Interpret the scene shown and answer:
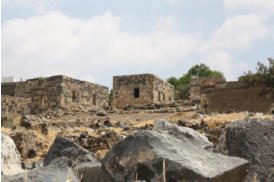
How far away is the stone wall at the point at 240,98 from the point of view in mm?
11273

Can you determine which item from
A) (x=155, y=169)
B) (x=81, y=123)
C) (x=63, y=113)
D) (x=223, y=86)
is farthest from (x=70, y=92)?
(x=155, y=169)

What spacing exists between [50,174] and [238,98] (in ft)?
33.7

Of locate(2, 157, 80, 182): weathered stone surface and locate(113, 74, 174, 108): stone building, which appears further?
locate(113, 74, 174, 108): stone building

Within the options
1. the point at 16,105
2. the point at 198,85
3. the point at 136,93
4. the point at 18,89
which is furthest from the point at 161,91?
the point at 18,89

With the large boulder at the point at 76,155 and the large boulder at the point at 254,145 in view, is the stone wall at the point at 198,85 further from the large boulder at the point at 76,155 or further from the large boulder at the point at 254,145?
the large boulder at the point at 254,145

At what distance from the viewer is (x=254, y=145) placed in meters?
3.19

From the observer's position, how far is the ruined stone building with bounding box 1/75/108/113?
2158 centimetres

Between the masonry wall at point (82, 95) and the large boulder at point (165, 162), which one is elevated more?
the masonry wall at point (82, 95)

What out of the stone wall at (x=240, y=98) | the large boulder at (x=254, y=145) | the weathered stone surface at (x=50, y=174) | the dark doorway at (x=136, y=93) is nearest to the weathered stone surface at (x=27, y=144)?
the weathered stone surface at (x=50, y=174)

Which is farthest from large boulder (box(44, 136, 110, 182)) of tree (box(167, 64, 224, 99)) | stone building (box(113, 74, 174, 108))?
tree (box(167, 64, 224, 99))

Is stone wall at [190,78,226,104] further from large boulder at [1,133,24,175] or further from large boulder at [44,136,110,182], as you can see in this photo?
large boulder at [1,133,24,175]

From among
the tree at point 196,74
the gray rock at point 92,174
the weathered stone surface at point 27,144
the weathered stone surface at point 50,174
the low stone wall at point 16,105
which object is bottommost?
the weathered stone surface at point 27,144

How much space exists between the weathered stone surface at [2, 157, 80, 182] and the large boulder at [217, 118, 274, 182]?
5.66 ft

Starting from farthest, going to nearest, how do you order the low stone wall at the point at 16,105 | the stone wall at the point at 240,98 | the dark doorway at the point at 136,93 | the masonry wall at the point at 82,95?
the dark doorway at the point at 136,93 → the low stone wall at the point at 16,105 → the masonry wall at the point at 82,95 → the stone wall at the point at 240,98
